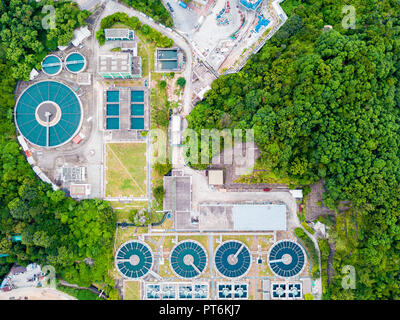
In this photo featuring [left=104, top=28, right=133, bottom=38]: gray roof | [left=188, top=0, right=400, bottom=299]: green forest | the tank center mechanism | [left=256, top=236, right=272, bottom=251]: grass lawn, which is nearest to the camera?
[left=188, top=0, right=400, bottom=299]: green forest

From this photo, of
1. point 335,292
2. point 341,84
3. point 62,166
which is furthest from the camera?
point 62,166

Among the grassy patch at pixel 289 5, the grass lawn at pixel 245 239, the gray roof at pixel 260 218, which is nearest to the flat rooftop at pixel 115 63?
the grassy patch at pixel 289 5

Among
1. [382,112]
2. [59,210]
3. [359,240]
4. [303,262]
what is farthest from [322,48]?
[59,210]

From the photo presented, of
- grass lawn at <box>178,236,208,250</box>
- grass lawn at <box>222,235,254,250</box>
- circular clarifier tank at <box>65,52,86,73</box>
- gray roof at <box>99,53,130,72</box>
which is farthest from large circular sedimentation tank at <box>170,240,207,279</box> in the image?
circular clarifier tank at <box>65,52,86,73</box>

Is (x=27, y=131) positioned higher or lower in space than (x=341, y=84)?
lower

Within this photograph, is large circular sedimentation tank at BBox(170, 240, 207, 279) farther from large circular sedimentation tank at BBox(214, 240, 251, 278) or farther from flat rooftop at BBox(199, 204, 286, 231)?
flat rooftop at BBox(199, 204, 286, 231)

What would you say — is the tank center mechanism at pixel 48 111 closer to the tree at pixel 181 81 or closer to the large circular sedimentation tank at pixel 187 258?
the tree at pixel 181 81

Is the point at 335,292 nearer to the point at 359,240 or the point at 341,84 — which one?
the point at 359,240

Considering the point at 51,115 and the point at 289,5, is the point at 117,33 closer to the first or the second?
the point at 51,115
